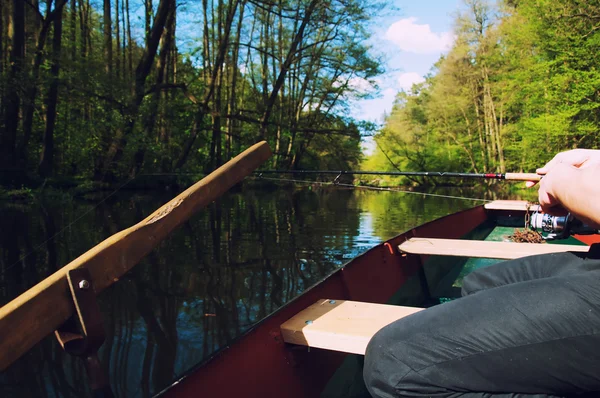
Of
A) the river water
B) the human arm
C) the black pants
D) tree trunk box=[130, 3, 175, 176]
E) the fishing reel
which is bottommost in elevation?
the river water

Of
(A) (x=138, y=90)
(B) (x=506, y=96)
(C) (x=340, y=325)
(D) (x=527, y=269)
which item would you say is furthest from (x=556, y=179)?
(B) (x=506, y=96)

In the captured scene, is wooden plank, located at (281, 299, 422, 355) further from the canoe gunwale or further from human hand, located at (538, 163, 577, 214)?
human hand, located at (538, 163, 577, 214)

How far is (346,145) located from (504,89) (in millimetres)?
8875

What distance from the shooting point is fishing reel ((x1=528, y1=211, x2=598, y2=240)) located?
1.97 metres

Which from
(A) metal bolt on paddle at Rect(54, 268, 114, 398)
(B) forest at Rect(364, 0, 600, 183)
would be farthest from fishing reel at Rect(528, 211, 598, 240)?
(B) forest at Rect(364, 0, 600, 183)

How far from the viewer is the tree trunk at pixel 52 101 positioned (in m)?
12.2

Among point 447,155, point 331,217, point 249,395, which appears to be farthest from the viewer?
point 447,155

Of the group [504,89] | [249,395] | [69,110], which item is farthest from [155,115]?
[504,89]

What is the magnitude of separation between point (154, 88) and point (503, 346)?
14753 millimetres

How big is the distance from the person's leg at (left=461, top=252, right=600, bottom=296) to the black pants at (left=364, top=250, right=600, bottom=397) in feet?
0.99

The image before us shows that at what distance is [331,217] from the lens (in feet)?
40.8

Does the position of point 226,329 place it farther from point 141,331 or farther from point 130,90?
point 130,90

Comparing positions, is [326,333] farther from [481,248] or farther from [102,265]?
[481,248]

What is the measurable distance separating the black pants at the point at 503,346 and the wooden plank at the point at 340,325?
323mm
